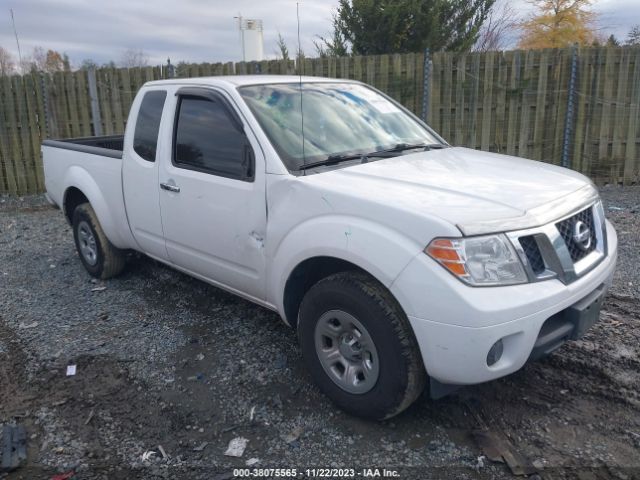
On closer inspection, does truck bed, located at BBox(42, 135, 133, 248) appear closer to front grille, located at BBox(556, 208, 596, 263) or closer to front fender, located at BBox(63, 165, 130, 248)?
front fender, located at BBox(63, 165, 130, 248)

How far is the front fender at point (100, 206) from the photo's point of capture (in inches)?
205

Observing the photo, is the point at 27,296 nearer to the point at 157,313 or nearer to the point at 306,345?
the point at 157,313

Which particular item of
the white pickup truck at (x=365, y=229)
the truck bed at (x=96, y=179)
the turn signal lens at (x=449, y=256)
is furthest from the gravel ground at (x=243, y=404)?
the turn signal lens at (x=449, y=256)

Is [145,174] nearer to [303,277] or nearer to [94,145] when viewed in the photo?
[303,277]

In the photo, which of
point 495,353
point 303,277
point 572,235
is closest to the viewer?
point 495,353

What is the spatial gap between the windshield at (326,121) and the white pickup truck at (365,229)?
0.05ft

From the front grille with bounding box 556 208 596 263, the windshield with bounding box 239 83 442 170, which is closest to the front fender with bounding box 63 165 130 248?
the windshield with bounding box 239 83 442 170

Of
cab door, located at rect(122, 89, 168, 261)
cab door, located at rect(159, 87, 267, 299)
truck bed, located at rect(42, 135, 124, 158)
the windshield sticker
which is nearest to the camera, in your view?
cab door, located at rect(159, 87, 267, 299)

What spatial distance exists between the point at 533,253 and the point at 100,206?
403cm

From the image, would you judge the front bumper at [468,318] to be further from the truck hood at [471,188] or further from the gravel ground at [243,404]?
the gravel ground at [243,404]

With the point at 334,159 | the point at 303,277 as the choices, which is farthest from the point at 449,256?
the point at 334,159

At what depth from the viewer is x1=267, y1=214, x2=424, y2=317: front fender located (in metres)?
2.74

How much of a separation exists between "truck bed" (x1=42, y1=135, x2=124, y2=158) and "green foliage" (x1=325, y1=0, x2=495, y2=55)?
393 inches

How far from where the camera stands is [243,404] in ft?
11.3
